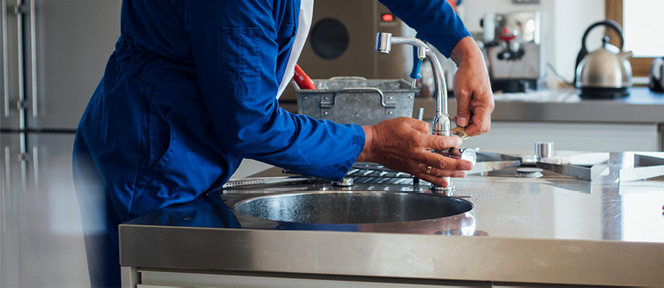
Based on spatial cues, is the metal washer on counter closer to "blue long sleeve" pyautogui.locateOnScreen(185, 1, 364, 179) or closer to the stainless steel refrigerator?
"blue long sleeve" pyautogui.locateOnScreen(185, 1, 364, 179)

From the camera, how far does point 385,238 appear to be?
0.71m

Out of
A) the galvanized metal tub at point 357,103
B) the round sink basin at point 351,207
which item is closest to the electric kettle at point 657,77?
the galvanized metal tub at point 357,103

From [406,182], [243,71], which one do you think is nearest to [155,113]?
[243,71]

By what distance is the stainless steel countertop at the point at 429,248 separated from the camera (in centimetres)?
69

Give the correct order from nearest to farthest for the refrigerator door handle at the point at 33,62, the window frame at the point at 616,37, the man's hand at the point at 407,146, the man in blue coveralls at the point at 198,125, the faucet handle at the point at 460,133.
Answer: the man in blue coveralls at the point at 198,125 < the man's hand at the point at 407,146 < the faucet handle at the point at 460,133 < the refrigerator door handle at the point at 33,62 < the window frame at the point at 616,37

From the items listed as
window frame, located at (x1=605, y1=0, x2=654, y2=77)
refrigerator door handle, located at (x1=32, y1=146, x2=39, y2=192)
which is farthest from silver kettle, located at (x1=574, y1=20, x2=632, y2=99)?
refrigerator door handle, located at (x1=32, y1=146, x2=39, y2=192)

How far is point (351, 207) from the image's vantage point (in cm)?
108

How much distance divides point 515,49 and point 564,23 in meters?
0.48

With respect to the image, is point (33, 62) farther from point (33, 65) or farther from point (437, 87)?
point (437, 87)

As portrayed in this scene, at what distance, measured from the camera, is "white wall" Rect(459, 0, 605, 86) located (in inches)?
118

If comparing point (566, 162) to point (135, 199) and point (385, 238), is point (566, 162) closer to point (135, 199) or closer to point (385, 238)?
point (385, 238)

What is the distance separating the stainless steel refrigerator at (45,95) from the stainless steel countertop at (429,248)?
80.6 inches

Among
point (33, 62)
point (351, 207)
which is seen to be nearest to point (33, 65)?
point (33, 62)

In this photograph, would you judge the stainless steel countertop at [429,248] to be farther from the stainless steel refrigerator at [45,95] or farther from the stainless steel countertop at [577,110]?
the stainless steel refrigerator at [45,95]
